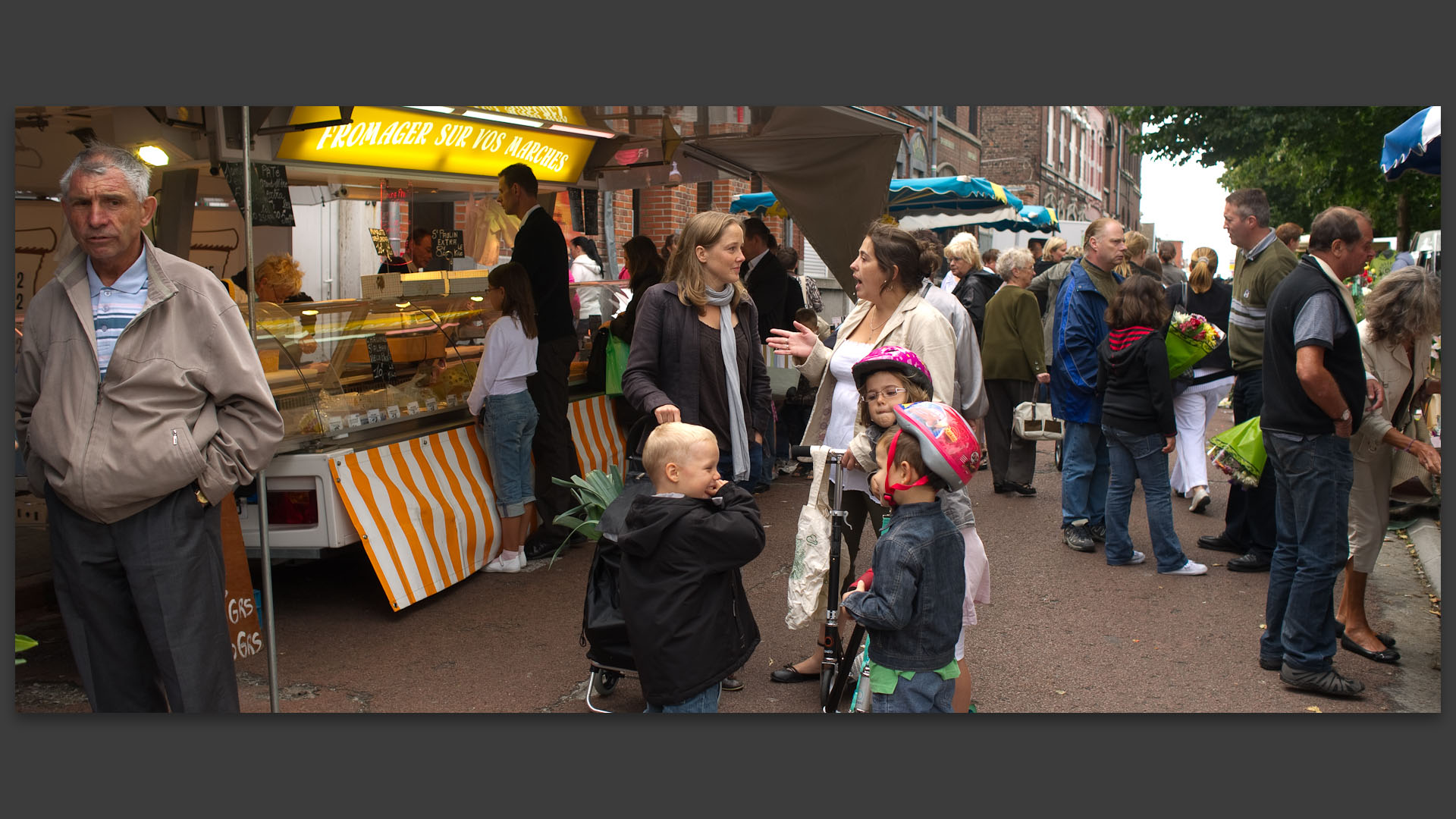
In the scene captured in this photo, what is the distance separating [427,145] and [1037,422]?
4.55 m

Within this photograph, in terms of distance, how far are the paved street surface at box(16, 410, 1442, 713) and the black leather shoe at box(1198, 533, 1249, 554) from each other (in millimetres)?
69

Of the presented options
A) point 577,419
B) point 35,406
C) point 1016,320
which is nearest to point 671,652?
point 35,406

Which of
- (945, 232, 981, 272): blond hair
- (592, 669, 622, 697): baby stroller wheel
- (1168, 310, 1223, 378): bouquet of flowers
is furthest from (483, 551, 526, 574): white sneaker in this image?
(945, 232, 981, 272): blond hair

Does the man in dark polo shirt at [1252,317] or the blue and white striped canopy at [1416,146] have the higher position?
the blue and white striped canopy at [1416,146]

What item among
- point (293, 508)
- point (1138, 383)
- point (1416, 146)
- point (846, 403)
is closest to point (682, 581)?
point (846, 403)

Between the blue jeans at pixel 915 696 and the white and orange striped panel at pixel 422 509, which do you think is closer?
the blue jeans at pixel 915 696

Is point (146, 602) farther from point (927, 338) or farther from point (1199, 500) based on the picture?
point (1199, 500)

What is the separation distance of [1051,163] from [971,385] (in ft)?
124

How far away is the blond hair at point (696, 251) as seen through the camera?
177 inches

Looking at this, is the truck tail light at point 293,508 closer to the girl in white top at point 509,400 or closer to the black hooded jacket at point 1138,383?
the girl in white top at point 509,400

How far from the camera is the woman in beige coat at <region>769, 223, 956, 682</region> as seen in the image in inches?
167

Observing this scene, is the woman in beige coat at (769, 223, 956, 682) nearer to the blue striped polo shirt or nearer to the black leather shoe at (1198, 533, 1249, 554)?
the blue striped polo shirt

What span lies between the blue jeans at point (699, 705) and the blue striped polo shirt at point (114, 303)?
2.01 metres

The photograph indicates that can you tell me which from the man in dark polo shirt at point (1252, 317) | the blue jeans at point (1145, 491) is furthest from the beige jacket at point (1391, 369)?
the blue jeans at point (1145, 491)
